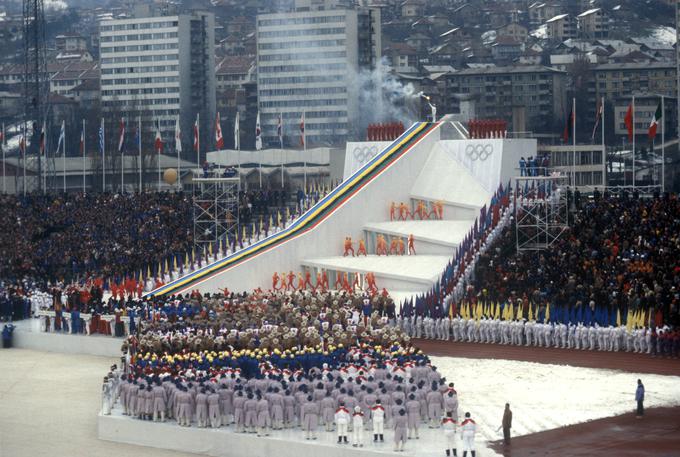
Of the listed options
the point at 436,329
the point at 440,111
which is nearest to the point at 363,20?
the point at 440,111

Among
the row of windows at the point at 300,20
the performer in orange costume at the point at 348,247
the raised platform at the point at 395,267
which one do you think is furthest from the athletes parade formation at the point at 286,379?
the row of windows at the point at 300,20

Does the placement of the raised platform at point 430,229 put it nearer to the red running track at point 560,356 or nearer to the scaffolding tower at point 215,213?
the scaffolding tower at point 215,213

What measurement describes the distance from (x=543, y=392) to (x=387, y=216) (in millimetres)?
21663

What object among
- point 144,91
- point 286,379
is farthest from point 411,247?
point 144,91

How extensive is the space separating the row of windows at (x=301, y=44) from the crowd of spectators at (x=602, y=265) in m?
64.2

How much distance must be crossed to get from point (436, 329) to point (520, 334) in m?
2.92

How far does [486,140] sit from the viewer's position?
178ft

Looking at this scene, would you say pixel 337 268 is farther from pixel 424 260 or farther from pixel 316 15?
pixel 316 15

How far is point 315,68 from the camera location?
4439 inches

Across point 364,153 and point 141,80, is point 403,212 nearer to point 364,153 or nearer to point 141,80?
point 364,153

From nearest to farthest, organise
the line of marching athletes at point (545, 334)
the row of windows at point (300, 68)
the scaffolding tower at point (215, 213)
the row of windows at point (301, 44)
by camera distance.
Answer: the line of marching athletes at point (545, 334)
the scaffolding tower at point (215, 213)
the row of windows at point (300, 68)
the row of windows at point (301, 44)

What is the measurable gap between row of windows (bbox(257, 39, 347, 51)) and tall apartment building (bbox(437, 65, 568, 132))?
13393 mm

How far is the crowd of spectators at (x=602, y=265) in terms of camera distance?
39812mm

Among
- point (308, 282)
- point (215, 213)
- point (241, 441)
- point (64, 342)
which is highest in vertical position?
point (215, 213)
